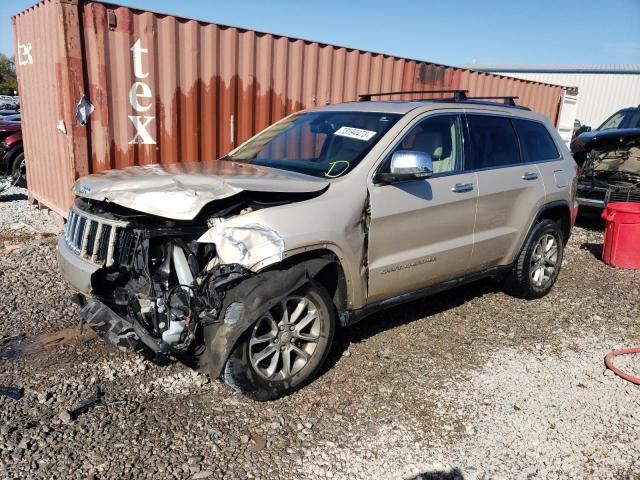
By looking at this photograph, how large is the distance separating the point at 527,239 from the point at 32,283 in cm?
473

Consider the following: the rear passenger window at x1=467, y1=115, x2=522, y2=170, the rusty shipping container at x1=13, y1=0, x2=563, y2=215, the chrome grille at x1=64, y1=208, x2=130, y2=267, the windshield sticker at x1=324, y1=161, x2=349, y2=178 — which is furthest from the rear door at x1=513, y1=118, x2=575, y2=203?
the chrome grille at x1=64, y1=208, x2=130, y2=267

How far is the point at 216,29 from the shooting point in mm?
6438

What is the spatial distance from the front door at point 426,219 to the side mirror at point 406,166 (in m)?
0.08

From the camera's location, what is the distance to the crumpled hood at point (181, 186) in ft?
9.56

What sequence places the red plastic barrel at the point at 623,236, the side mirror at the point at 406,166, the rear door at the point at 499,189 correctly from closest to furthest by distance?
the side mirror at the point at 406,166, the rear door at the point at 499,189, the red plastic barrel at the point at 623,236

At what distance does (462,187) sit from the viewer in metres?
4.17

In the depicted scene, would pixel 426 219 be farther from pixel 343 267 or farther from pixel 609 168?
pixel 609 168

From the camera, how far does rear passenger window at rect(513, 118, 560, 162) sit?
4941mm

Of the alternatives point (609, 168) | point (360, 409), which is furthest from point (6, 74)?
point (360, 409)

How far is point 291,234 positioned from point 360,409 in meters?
1.17

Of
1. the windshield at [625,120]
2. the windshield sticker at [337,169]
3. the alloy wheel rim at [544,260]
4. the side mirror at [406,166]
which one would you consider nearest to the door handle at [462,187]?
the side mirror at [406,166]

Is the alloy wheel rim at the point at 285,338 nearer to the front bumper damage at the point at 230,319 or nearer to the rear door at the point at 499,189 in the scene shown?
the front bumper damage at the point at 230,319

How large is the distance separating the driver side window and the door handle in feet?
0.42

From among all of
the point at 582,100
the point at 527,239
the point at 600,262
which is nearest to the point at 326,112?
the point at 527,239
